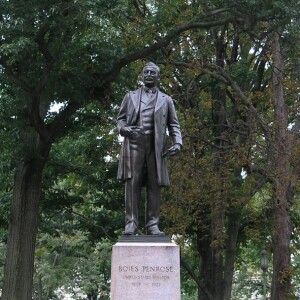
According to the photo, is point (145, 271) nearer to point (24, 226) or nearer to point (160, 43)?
point (160, 43)

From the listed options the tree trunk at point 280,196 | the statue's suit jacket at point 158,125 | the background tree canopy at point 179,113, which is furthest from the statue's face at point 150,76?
the tree trunk at point 280,196

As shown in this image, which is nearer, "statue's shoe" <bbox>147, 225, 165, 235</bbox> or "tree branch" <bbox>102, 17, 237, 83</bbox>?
"statue's shoe" <bbox>147, 225, 165, 235</bbox>

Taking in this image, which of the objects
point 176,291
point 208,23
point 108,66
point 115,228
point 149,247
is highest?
point 208,23

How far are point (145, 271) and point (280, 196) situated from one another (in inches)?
338

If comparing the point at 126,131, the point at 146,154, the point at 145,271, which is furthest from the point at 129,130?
the point at 145,271

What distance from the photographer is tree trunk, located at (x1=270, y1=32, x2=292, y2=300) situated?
52.7ft

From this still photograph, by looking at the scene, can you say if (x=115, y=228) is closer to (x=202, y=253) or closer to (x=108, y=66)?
(x=202, y=253)

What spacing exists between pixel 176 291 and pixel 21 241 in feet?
29.8

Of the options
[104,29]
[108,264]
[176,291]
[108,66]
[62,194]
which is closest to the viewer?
[176,291]

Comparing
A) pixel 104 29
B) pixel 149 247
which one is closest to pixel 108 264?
pixel 104 29

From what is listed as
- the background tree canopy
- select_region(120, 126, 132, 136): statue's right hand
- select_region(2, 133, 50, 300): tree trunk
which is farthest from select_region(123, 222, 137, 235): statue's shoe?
select_region(2, 133, 50, 300): tree trunk

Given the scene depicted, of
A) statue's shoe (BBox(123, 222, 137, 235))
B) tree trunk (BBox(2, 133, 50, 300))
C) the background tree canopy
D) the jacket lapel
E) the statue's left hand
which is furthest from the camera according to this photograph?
tree trunk (BBox(2, 133, 50, 300))

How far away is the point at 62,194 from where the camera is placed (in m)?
21.2

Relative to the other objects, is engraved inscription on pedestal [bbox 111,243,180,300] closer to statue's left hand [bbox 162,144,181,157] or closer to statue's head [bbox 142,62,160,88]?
statue's left hand [bbox 162,144,181,157]
